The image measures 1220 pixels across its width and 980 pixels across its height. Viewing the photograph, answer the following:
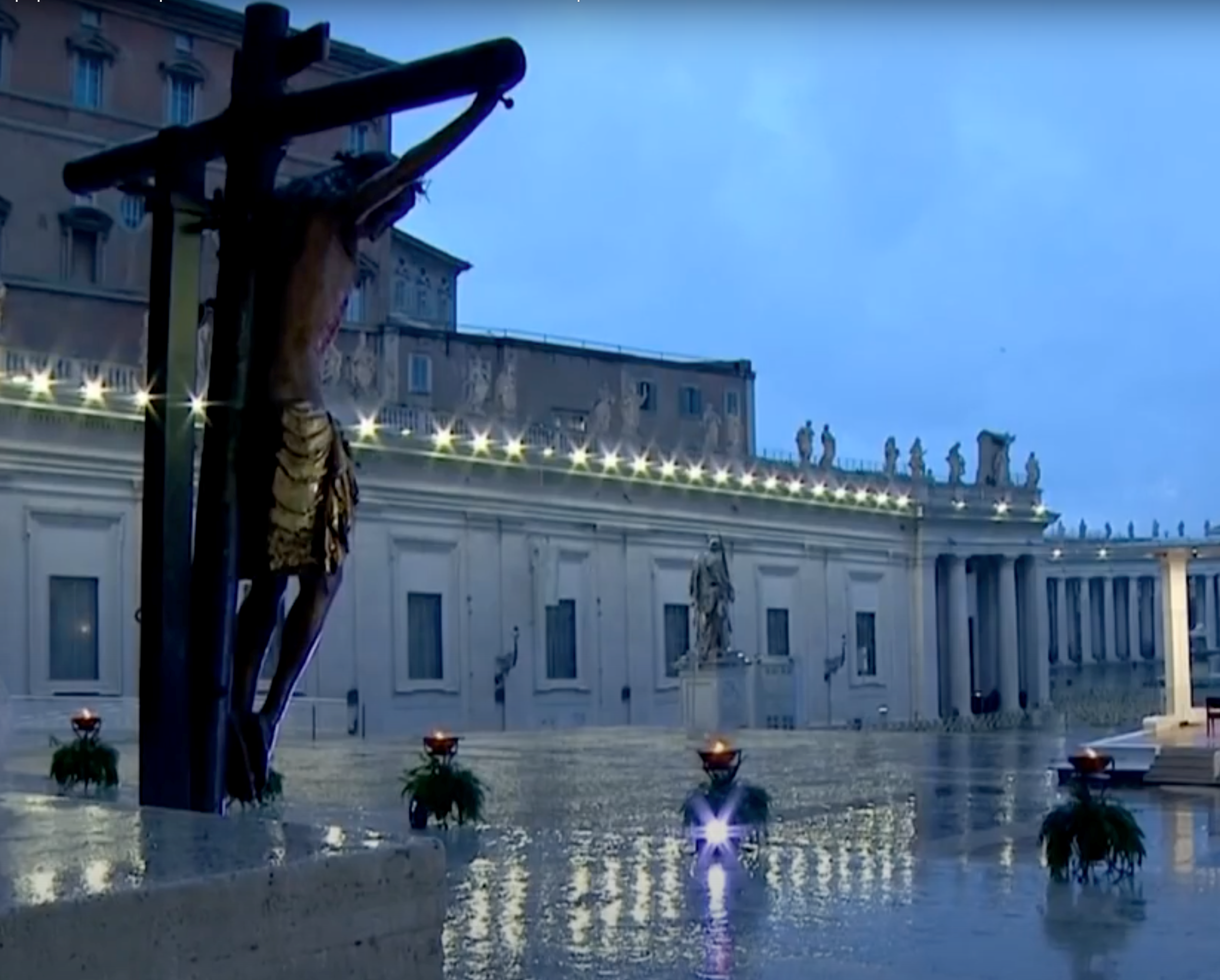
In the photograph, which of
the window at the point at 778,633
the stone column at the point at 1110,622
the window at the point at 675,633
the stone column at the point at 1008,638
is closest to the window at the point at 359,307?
the window at the point at 675,633

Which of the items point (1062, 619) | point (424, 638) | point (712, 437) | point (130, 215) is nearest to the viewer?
point (424, 638)

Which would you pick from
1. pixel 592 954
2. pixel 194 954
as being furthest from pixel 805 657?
pixel 194 954

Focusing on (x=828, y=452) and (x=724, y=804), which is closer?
(x=724, y=804)

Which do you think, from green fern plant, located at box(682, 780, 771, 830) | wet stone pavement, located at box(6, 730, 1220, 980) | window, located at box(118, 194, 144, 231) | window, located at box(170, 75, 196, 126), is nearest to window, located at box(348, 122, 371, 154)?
window, located at box(170, 75, 196, 126)

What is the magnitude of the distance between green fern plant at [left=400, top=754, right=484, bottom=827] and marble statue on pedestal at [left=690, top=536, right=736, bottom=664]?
26.2 metres

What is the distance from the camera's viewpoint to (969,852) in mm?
13070

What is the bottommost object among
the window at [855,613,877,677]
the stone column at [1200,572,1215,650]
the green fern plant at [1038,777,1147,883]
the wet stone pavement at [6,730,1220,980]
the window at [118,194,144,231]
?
the wet stone pavement at [6,730,1220,980]

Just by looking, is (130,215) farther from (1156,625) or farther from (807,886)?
(1156,625)

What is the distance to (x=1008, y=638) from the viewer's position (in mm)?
66625

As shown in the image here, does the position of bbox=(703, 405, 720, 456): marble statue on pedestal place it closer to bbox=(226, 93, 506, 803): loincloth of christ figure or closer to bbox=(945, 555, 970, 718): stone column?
bbox=(945, 555, 970, 718): stone column

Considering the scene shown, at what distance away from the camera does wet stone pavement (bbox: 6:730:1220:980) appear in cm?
806

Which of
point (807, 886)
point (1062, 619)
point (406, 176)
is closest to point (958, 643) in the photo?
point (1062, 619)

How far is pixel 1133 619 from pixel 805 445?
3944 centimetres

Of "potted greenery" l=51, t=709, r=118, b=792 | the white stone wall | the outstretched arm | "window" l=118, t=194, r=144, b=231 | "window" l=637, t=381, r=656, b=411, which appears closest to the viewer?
the outstretched arm
